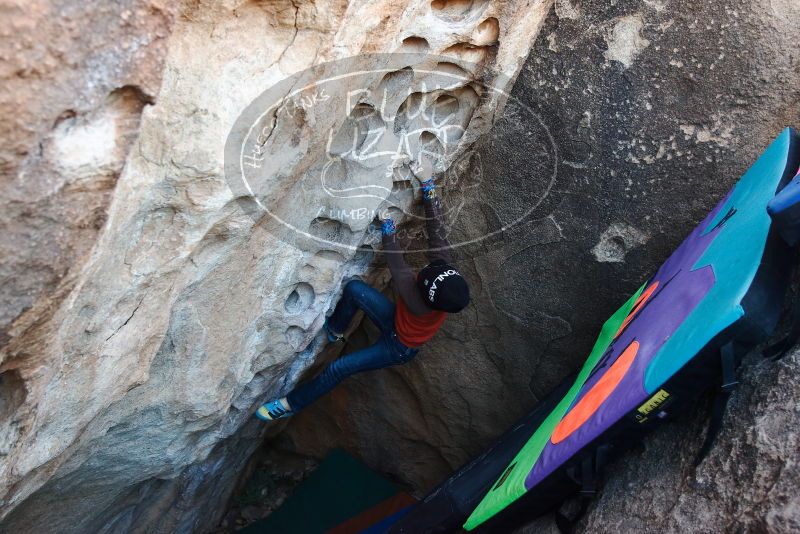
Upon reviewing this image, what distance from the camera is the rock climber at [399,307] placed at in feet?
5.83

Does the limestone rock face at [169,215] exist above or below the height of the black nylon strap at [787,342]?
above

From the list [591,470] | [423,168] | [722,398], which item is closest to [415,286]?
[423,168]

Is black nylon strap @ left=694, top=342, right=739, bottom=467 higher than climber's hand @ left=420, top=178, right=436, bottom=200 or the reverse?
the reverse

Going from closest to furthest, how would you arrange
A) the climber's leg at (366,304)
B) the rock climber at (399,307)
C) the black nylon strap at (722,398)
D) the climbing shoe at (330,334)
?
the black nylon strap at (722,398), the rock climber at (399,307), the climber's leg at (366,304), the climbing shoe at (330,334)

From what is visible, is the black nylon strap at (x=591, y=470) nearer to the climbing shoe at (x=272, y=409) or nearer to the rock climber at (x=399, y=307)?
the rock climber at (x=399, y=307)

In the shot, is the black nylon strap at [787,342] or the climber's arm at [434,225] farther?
the climber's arm at [434,225]

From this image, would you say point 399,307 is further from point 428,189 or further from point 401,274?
point 428,189

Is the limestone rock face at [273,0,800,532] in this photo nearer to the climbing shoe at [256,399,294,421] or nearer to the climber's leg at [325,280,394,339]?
the climber's leg at [325,280,394,339]

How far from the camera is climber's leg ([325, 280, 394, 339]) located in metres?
2.01

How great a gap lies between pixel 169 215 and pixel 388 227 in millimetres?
717

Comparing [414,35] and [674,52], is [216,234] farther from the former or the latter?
[674,52]

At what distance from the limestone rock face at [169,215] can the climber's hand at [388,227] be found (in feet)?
0.19

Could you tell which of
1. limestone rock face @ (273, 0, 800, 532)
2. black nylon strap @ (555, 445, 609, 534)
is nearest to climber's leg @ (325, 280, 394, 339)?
limestone rock face @ (273, 0, 800, 532)

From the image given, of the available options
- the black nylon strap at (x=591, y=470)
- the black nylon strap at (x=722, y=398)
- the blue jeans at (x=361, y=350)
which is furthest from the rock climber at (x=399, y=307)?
the black nylon strap at (x=722, y=398)
